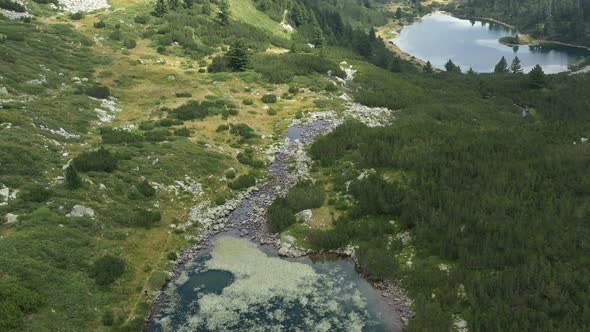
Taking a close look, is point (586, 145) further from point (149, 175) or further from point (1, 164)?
point (1, 164)

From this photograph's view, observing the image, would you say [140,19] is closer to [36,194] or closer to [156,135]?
[156,135]

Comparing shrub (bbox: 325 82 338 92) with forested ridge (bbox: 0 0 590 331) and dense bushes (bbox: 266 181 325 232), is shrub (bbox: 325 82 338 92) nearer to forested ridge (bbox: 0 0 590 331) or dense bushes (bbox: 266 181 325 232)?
forested ridge (bbox: 0 0 590 331)


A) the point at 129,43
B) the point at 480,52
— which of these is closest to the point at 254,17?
the point at 129,43

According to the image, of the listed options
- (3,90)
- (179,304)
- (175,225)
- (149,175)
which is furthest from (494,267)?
(3,90)

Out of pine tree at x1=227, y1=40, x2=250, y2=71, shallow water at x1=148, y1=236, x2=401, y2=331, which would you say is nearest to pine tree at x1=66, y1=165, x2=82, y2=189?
shallow water at x1=148, y1=236, x2=401, y2=331

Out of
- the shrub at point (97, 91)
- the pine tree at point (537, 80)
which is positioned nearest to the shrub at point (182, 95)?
the shrub at point (97, 91)

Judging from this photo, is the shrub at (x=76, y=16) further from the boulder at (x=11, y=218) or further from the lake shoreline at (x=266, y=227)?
the boulder at (x=11, y=218)
